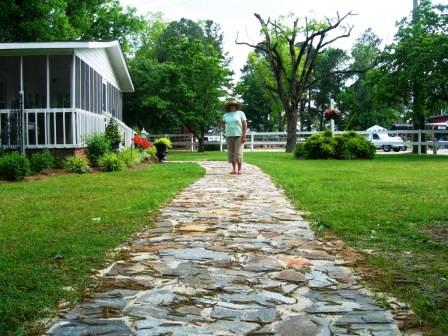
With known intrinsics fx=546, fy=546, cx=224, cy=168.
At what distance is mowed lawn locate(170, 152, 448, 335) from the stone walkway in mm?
299

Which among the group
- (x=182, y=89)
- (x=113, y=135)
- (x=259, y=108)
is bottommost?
(x=113, y=135)

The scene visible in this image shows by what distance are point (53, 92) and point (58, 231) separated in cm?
1572

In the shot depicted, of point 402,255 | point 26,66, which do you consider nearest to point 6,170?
point 26,66

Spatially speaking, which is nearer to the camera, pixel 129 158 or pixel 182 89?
pixel 129 158

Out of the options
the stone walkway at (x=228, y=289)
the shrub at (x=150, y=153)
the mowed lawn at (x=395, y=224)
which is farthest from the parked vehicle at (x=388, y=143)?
the stone walkway at (x=228, y=289)

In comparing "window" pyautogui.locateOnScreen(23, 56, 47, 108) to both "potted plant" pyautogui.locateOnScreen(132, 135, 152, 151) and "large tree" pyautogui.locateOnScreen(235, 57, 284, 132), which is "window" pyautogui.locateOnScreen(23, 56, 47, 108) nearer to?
"potted plant" pyautogui.locateOnScreen(132, 135, 152, 151)

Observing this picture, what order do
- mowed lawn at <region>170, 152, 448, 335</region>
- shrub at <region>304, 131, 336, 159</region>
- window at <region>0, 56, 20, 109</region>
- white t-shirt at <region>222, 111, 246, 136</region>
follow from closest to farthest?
mowed lawn at <region>170, 152, 448, 335</region> < white t-shirt at <region>222, 111, 246, 136</region> < window at <region>0, 56, 20, 109</region> < shrub at <region>304, 131, 336, 159</region>

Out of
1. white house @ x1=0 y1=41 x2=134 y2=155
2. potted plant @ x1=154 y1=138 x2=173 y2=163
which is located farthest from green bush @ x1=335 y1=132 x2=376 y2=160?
white house @ x1=0 y1=41 x2=134 y2=155

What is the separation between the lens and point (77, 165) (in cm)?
1319

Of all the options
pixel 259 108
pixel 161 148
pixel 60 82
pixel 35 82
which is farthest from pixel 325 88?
pixel 35 82

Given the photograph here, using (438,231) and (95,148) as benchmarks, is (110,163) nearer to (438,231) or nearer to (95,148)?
(95,148)

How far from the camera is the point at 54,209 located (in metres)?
7.26

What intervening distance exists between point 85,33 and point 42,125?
18320mm

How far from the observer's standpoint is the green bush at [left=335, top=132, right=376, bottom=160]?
21094mm
